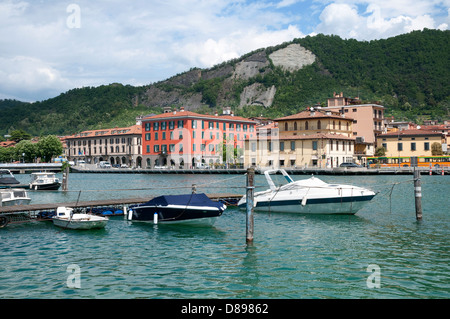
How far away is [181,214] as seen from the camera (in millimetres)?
24766

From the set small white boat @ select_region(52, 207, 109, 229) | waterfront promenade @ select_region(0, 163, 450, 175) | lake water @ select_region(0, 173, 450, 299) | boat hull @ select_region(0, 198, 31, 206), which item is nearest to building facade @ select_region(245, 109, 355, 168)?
waterfront promenade @ select_region(0, 163, 450, 175)

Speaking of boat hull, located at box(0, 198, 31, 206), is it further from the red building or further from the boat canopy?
the red building

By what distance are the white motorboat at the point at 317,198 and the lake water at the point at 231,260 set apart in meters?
2.44

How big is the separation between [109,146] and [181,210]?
121 m

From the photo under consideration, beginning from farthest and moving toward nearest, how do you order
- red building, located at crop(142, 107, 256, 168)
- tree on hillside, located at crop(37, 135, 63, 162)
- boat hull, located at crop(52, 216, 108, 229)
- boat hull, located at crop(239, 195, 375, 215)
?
tree on hillside, located at crop(37, 135, 63, 162) < red building, located at crop(142, 107, 256, 168) < boat hull, located at crop(239, 195, 375, 215) < boat hull, located at crop(52, 216, 108, 229)

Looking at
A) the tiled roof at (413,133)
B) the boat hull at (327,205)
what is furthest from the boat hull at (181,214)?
the tiled roof at (413,133)

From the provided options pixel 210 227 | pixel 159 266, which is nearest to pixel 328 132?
pixel 210 227

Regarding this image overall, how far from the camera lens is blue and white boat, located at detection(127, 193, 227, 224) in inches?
966

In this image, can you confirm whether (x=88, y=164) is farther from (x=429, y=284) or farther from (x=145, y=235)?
(x=429, y=284)

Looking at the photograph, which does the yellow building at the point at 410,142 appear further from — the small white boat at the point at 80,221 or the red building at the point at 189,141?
the small white boat at the point at 80,221

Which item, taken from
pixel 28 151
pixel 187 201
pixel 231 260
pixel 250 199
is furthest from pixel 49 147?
pixel 231 260

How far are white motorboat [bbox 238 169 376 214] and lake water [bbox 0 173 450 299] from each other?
244 cm

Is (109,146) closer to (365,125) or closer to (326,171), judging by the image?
(365,125)

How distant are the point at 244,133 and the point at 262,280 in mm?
110354
